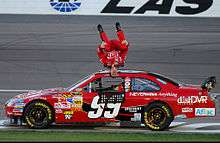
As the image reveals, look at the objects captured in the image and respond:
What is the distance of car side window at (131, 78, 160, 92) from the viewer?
14.2 metres

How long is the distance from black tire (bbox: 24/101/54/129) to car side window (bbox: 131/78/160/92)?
1.73m

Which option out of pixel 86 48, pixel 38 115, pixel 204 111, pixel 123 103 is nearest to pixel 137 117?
pixel 123 103

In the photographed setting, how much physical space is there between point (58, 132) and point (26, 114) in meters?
0.91

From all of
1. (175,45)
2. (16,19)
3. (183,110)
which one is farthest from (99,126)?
(16,19)

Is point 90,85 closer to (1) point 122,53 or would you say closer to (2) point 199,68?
(1) point 122,53

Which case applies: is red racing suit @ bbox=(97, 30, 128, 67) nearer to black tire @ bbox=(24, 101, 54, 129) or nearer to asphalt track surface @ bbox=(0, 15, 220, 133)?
black tire @ bbox=(24, 101, 54, 129)

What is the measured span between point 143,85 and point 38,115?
85.3 inches

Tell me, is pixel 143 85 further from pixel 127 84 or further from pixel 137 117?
pixel 137 117

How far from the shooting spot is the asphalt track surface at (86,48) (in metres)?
22.1

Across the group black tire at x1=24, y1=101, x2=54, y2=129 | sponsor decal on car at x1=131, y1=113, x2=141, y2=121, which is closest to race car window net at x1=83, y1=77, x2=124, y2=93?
sponsor decal on car at x1=131, y1=113, x2=141, y2=121

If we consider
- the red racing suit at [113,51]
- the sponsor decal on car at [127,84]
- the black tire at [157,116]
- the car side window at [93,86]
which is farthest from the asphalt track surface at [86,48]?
the black tire at [157,116]

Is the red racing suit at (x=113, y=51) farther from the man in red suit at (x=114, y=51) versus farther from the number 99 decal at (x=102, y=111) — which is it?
the number 99 decal at (x=102, y=111)

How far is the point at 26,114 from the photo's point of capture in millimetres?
14109

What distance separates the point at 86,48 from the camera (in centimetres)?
2528
